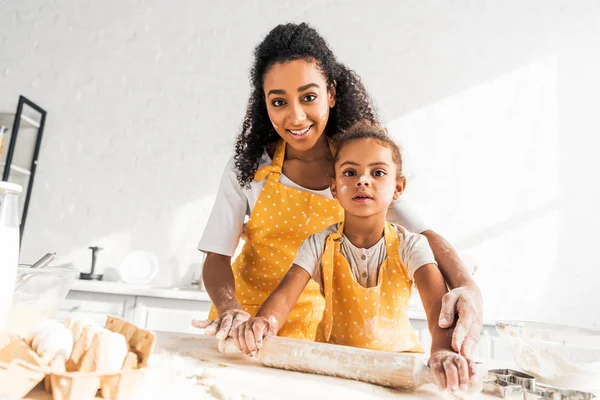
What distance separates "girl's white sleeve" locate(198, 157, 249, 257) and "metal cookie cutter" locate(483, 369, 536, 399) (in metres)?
0.68

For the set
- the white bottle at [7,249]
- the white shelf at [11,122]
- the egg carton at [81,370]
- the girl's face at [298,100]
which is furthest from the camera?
the white shelf at [11,122]

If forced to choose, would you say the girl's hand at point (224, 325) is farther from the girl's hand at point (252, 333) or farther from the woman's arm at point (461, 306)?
the woman's arm at point (461, 306)

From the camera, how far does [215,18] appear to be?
8.84ft

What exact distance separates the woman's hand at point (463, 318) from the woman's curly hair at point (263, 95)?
530mm

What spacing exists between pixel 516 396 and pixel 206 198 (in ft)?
7.05

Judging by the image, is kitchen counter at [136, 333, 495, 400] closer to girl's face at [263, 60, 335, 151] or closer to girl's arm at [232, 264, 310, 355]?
girl's arm at [232, 264, 310, 355]

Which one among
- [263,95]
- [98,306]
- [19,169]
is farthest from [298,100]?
[19,169]

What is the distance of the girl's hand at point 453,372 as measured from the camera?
52cm

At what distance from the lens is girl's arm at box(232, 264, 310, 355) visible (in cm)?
66

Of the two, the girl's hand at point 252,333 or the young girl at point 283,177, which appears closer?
the girl's hand at point 252,333

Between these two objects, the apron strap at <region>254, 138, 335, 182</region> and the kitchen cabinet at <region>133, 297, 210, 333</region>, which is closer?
the apron strap at <region>254, 138, 335, 182</region>

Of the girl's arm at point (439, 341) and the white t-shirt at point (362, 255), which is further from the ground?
the white t-shirt at point (362, 255)

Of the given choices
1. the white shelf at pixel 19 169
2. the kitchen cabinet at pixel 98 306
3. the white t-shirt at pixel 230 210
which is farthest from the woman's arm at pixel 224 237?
the white shelf at pixel 19 169

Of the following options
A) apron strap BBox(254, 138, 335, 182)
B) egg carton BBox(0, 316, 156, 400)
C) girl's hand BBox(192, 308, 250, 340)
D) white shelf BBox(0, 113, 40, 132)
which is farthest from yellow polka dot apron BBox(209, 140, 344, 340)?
white shelf BBox(0, 113, 40, 132)
